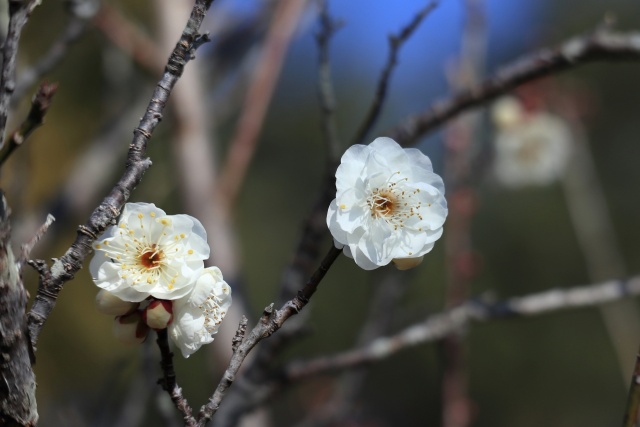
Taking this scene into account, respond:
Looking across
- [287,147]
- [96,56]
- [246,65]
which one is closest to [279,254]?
[287,147]

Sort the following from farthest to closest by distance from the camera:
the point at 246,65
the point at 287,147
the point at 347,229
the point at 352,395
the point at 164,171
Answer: the point at 287,147 < the point at 164,171 < the point at 246,65 < the point at 352,395 < the point at 347,229

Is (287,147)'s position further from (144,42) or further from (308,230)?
(308,230)

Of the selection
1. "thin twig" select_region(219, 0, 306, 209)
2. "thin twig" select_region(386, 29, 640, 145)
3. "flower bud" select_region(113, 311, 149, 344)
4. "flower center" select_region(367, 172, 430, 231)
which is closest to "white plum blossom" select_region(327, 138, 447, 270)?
"flower center" select_region(367, 172, 430, 231)

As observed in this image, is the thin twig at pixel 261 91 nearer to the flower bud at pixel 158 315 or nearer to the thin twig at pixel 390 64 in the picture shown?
the thin twig at pixel 390 64

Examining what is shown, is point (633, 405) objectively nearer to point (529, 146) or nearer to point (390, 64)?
point (390, 64)

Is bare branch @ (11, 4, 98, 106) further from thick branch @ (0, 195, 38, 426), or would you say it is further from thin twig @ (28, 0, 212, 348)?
thick branch @ (0, 195, 38, 426)

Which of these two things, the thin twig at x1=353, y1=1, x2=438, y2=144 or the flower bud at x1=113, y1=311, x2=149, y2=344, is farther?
the thin twig at x1=353, y1=1, x2=438, y2=144

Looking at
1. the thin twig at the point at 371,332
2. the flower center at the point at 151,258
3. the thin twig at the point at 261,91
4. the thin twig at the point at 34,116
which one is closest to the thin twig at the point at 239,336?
the flower center at the point at 151,258
